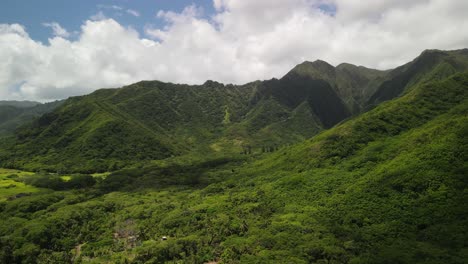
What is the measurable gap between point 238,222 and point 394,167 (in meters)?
60.9

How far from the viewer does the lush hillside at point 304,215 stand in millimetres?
92062

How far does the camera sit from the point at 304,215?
117 meters

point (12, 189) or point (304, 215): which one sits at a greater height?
point (12, 189)

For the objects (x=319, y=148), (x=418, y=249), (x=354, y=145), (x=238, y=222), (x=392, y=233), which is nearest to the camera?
(x=418, y=249)

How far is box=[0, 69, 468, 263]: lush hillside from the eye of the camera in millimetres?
92062

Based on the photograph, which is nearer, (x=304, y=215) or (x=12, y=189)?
(x=304, y=215)

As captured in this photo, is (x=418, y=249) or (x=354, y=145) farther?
(x=354, y=145)

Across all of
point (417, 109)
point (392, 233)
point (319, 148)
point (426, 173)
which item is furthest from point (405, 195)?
point (417, 109)

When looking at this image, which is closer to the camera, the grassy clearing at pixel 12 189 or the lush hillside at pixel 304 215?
the lush hillside at pixel 304 215

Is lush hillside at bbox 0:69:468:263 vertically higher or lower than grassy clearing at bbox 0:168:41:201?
lower

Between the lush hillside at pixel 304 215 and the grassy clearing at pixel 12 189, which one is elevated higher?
the grassy clearing at pixel 12 189

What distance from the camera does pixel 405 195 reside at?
11012cm

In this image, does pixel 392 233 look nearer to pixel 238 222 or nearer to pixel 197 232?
pixel 238 222

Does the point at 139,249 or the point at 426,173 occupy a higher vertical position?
the point at 426,173
